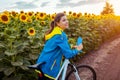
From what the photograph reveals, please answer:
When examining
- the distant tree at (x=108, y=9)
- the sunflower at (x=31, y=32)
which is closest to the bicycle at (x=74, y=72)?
the sunflower at (x=31, y=32)

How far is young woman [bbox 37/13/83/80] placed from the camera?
5766 millimetres

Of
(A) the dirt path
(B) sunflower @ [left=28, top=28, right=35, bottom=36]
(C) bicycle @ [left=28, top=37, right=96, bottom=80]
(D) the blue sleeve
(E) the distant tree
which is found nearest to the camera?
(D) the blue sleeve

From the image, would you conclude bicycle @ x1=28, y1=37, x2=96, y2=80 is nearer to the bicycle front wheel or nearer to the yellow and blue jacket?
the bicycle front wheel

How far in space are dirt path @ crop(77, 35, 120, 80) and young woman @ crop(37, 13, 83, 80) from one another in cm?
286

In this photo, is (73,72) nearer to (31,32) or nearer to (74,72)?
(74,72)

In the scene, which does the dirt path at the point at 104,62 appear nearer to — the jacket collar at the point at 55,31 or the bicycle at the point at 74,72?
the bicycle at the point at 74,72

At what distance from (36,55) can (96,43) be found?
286 inches

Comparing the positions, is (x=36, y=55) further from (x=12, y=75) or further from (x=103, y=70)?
(x=103, y=70)

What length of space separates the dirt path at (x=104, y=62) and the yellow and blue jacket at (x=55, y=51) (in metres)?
2.86

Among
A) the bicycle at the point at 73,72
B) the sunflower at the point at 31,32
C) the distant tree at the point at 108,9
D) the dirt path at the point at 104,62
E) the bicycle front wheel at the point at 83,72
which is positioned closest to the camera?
the bicycle at the point at 73,72

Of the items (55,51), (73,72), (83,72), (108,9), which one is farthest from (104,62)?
(108,9)

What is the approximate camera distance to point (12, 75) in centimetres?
667

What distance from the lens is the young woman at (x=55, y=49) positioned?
18.9 ft

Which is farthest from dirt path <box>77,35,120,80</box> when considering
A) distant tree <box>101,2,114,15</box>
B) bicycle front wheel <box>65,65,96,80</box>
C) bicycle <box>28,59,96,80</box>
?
distant tree <box>101,2,114,15</box>
